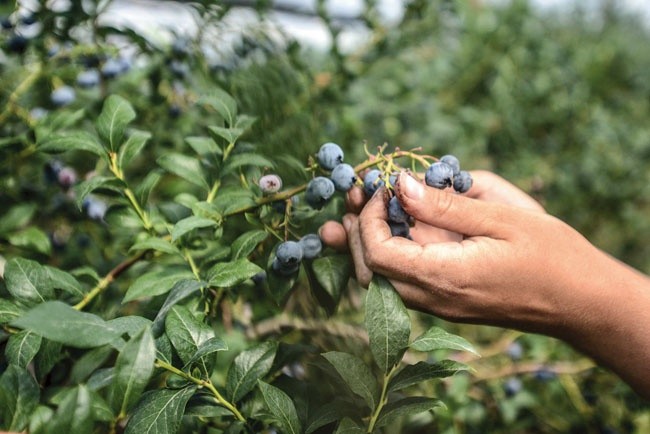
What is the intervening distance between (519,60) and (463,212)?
2524mm

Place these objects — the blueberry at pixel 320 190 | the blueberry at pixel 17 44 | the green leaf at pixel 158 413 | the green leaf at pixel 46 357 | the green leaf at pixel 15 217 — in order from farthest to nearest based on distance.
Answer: the blueberry at pixel 17 44 → the green leaf at pixel 15 217 → the blueberry at pixel 320 190 → the green leaf at pixel 46 357 → the green leaf at pixel 158 413

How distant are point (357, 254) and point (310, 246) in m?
0.07

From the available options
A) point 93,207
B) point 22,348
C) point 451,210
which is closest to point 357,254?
point 451,210

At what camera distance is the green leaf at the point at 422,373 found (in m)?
0.70

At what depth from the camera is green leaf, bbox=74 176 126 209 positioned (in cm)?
83

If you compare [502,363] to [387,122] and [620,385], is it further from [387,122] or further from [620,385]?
[387,122]

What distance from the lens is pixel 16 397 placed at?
658 mm

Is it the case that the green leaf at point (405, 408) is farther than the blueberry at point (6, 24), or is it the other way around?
the blueberry at point (6, 24)

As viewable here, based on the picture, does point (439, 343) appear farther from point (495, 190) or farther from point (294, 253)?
point (495, 190)

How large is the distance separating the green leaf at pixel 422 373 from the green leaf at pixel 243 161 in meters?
0.40

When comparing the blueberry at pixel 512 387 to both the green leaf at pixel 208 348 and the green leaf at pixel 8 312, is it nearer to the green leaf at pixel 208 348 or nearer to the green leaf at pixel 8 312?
the green leaf at pixel 208 348

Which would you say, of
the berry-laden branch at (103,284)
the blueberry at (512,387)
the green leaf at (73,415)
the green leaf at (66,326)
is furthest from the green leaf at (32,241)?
the blueberry at (512,387)

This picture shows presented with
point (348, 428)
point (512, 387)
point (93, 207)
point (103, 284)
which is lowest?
point (512, 387)

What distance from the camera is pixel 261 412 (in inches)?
30.7
